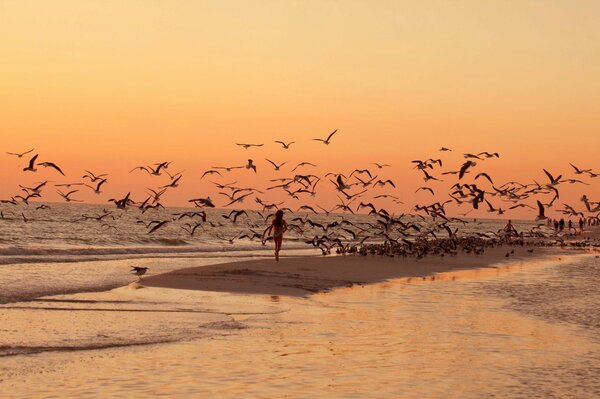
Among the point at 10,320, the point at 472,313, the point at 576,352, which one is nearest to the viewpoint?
the point at 576,352

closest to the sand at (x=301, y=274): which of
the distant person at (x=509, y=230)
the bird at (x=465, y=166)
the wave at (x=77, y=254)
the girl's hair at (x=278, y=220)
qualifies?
the girl's hair at (x=278, y=220)

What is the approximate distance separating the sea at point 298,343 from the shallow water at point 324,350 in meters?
0.03

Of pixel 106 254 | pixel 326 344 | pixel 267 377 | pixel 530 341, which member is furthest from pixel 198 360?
pixel 106 254

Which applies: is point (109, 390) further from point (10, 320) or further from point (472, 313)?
point (472, 313)

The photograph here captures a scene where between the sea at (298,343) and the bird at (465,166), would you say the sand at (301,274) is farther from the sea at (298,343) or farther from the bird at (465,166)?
the bird at (465,166)

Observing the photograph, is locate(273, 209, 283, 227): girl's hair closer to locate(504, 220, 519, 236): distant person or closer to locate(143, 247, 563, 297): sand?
locate(143, 247, 563, 297): sand

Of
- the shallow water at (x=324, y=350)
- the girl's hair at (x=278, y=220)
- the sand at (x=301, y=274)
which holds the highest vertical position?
the girl's hair at (x=278, y=220)

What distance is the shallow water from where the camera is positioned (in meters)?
12.8

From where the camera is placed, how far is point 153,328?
18.1 m

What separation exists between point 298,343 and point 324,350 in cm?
88

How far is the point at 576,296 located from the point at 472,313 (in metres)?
6.68

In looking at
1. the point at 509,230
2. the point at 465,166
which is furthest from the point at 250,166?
the point at 509,230

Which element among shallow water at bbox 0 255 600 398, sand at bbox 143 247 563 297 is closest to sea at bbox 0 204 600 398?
shallow water at bbox 0 255 600 398

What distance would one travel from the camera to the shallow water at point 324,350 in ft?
41.9
